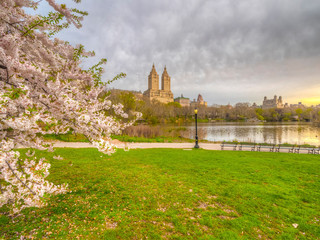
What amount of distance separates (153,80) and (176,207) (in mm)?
154706

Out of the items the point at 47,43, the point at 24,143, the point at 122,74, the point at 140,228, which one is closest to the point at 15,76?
the point at 24,143

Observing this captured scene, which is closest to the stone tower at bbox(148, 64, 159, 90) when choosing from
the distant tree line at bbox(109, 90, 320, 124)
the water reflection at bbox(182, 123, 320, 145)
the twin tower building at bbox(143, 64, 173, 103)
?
the twin tower building at bbox(143, 64, 173, 103)

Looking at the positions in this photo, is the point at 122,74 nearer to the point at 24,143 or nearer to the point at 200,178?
the point at 24,143

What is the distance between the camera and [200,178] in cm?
619

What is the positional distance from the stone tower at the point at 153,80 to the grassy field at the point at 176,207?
5869 inches

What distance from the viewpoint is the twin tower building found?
14662cm

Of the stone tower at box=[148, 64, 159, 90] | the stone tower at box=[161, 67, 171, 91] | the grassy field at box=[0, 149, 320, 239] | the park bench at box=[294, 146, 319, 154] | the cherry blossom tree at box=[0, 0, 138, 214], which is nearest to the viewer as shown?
the cherry blossom tree at box=[0, 0, 138, 214]

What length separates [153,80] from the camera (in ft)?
501

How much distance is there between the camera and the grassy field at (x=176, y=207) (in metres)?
3.23

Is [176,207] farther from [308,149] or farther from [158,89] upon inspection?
[158,89]

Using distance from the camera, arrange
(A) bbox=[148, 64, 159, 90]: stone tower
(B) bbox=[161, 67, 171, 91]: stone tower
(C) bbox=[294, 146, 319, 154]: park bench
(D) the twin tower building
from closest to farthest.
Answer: (C) bbox=[294, 146, 319, 154]: park bench < (D) the twin tower building < (A) bbox=[148, 64, 159, 90]: stone tower < (B) bbox=[161, 67, 171, 91]: stone tower

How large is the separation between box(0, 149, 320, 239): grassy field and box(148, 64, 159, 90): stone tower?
489ft

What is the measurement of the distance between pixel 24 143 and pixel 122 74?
3.31 meters

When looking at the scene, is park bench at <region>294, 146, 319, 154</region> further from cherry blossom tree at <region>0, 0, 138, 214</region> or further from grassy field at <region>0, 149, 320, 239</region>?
cherry blossom tree at <region>0, 0, 138, 214</region>
